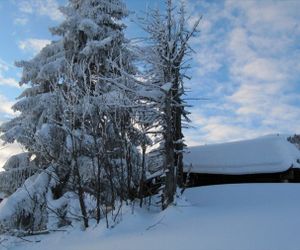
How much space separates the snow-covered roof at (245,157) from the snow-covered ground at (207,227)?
226 inches

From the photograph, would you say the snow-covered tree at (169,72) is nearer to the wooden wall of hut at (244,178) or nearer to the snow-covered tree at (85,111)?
the snow-covered tree at (85,111)

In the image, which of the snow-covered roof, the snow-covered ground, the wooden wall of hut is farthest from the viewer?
the wooden wall of hut

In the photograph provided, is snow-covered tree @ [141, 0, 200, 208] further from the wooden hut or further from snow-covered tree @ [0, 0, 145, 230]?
the wooden hut

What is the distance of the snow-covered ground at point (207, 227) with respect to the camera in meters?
9.09

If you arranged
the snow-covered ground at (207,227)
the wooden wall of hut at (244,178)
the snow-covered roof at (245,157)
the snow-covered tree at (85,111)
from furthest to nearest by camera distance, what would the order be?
1. the wooden wall of hut at (244,178)
2. the snow-covered roof at (245,157)
3. the snow-covered tree at (85,111)
4. the snow-covered ground at (207,227)

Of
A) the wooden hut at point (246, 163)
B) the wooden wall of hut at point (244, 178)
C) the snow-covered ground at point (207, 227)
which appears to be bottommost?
the snow-covered ground at point (207, 227)

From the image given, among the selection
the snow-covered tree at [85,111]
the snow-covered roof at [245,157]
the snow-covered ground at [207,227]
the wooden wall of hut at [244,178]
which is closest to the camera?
the snow-covered ground at [207,227]

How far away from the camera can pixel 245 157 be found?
22406 mm

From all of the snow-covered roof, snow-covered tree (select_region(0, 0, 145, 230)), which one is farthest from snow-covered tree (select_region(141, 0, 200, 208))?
the snow-covered roof

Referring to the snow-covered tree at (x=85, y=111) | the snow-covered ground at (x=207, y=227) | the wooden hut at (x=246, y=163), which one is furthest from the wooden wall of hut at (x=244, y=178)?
the snow-covered tree at (x=85, y=111)

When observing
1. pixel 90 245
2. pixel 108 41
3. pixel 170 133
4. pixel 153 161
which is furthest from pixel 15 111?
pixel 90 245

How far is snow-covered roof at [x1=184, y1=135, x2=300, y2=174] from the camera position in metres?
21.3

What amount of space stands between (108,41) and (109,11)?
2245 millimetres

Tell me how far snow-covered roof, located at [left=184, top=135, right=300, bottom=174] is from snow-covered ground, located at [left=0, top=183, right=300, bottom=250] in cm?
A: 573
